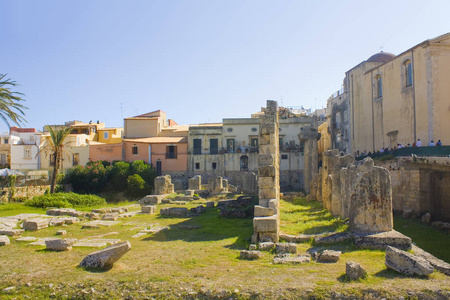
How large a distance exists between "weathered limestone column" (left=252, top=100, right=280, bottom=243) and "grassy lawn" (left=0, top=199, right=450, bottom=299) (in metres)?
0.65

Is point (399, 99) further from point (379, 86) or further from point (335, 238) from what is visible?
point (335, 238)

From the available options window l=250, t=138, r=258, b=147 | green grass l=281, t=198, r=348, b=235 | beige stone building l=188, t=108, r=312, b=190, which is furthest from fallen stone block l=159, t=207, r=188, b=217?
window l=250, t=138, r=258, b=147

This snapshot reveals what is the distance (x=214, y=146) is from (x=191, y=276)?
40.7m

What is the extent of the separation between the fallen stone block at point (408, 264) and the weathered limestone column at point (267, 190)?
11.2 feet

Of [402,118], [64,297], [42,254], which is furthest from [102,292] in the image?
[402,118]

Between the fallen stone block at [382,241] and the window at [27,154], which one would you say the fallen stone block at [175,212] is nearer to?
the fallen stone block at [382,241]

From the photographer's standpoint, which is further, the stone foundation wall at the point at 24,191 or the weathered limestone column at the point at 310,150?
the weathered limestone column at the point at 310,150

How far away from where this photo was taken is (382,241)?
28.7ft

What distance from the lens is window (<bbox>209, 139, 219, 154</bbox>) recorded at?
47.7m

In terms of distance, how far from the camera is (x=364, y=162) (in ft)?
33.5

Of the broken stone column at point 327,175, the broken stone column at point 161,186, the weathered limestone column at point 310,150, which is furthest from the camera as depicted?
the weathered limestone column at point 310,150

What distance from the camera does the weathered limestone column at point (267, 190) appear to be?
393 inches

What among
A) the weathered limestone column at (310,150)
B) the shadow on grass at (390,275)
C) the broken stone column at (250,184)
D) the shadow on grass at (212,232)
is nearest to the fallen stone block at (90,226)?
the shadow on grass at (212,232)

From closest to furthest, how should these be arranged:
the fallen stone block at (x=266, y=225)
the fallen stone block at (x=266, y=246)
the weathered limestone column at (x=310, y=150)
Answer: the fallen stone block at (x=266, y=246), the fallen stone block at (x=266, y=225), the weathered limestone column at (x=310, y=150)
